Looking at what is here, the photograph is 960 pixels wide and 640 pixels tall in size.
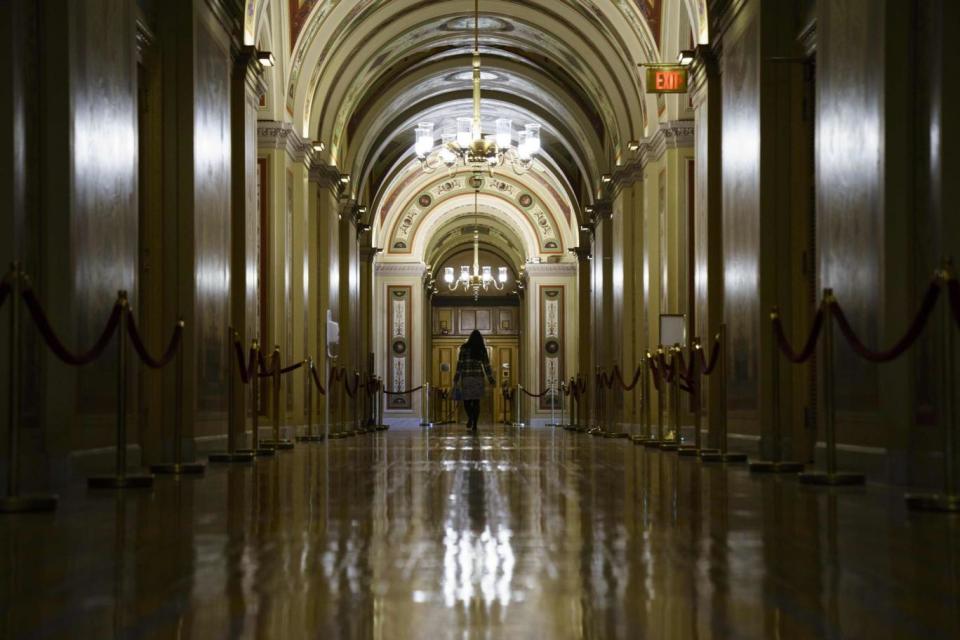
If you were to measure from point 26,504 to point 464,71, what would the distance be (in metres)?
22.6

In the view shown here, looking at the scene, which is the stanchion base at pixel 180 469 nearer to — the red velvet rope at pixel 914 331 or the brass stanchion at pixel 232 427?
the brass stanchion at pixel 232 427

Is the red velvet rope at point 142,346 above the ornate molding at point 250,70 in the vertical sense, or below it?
below

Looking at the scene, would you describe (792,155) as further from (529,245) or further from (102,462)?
(529,245)

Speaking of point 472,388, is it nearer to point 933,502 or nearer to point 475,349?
point 475,349

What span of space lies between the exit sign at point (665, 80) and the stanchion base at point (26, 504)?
1037cm

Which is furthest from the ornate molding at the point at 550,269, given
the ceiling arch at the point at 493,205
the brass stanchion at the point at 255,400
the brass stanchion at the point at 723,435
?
the brass stanchion at the point at 723,435

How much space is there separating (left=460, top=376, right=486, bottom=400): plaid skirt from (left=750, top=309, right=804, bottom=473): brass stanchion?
15.1m

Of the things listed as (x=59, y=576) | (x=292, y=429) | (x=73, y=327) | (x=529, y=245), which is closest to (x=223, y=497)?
(x=73, y=327)

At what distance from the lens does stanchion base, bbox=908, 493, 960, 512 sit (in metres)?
5.68

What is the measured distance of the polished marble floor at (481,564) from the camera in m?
2.72

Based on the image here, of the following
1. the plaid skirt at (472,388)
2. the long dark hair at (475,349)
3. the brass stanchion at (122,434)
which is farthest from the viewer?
the long dark hair at (475,349)

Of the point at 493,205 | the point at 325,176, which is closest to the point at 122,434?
the point at 325,176

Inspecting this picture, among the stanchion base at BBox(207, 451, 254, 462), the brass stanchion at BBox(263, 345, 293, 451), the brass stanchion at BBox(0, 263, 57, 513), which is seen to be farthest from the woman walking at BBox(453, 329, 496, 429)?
the brass stanchion at BBox(0, 263, 57, 513)

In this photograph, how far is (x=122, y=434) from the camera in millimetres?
7445
